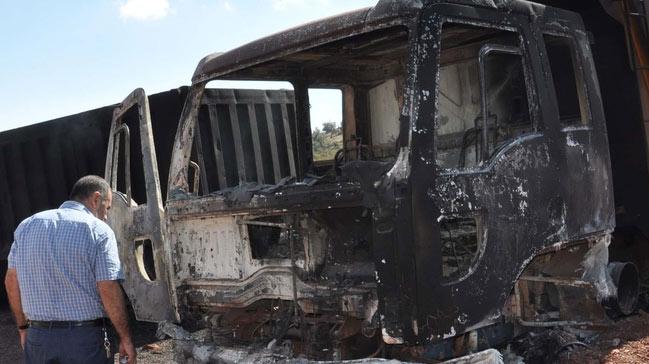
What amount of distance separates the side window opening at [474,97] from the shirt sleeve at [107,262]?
6.40ft

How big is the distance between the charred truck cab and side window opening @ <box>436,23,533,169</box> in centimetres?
1

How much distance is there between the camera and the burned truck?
9.89 ft

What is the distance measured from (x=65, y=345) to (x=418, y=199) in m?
1.83

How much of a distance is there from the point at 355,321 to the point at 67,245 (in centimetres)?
144

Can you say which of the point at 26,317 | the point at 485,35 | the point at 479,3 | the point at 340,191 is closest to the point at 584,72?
the point at 485,35

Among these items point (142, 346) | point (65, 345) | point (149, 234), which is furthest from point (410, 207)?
point (142, 346)

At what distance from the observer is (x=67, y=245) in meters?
3.30

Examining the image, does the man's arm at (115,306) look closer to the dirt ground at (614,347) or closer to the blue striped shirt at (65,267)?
the blue striped shirt at (65,267)

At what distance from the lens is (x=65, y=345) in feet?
10.8

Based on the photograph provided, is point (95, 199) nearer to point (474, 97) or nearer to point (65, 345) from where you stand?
point (65, 345)

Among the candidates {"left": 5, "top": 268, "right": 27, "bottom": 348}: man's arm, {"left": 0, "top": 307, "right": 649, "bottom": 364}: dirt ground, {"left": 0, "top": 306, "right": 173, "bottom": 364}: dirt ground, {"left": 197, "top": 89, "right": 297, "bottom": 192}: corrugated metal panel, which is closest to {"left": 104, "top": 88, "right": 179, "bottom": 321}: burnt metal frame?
{"left": 5, "top": 268, "right": 27, "bottom": 348}: man's arm

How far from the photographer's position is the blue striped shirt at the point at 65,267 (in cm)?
330

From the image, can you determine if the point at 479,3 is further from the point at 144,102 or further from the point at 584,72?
the point at 144,102

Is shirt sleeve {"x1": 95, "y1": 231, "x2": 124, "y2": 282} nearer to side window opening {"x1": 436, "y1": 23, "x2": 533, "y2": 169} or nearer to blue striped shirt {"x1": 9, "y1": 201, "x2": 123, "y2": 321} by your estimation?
blue striped shirt {"x1": 9, "y1": 201, "x2": 123, "y2": 321}
